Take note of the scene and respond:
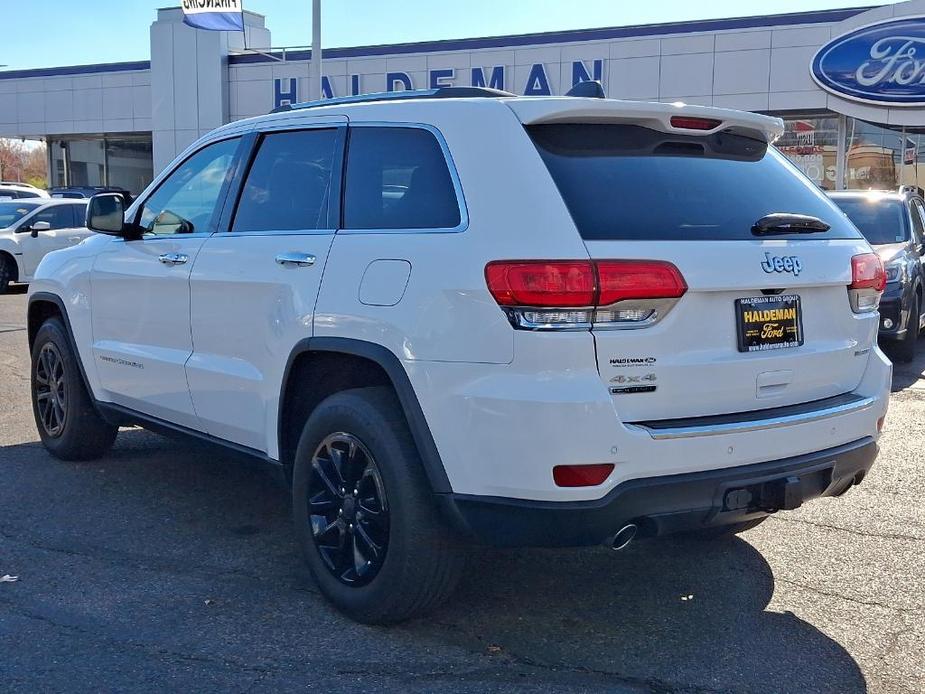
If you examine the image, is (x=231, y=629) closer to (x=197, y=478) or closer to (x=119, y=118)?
(x=197, y=478)

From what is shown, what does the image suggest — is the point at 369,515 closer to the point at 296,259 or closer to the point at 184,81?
the point at 296,259

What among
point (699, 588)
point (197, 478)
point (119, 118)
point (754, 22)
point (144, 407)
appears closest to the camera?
point (699, 588)

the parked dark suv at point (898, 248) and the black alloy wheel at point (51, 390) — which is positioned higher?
the parked dark suv at point (898, 248)

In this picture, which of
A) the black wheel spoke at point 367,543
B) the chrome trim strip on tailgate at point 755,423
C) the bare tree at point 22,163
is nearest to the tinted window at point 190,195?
the black wheel spoke at point 367,543

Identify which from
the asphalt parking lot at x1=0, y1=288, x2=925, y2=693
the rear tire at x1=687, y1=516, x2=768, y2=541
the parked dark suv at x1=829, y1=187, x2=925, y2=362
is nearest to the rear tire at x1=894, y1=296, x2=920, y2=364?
the parked dark suv at x1=829, y1=187, x2=925, y2=362

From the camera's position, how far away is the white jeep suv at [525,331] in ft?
10.3

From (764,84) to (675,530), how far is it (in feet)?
80.2

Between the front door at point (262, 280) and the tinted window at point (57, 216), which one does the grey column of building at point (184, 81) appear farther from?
the front door at point (262, 280)

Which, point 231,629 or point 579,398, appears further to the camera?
point 231,629

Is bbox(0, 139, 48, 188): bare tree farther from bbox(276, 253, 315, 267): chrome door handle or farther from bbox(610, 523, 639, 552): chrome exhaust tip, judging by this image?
bbox(610, 523, 639, 552): chrome exhaust tip

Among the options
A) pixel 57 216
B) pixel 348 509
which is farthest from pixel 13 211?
pixel 348 509

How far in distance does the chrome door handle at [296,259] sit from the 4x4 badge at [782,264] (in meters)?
1.65

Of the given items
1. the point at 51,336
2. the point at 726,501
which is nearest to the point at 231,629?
the point at 726,501

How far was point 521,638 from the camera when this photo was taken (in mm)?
3662
